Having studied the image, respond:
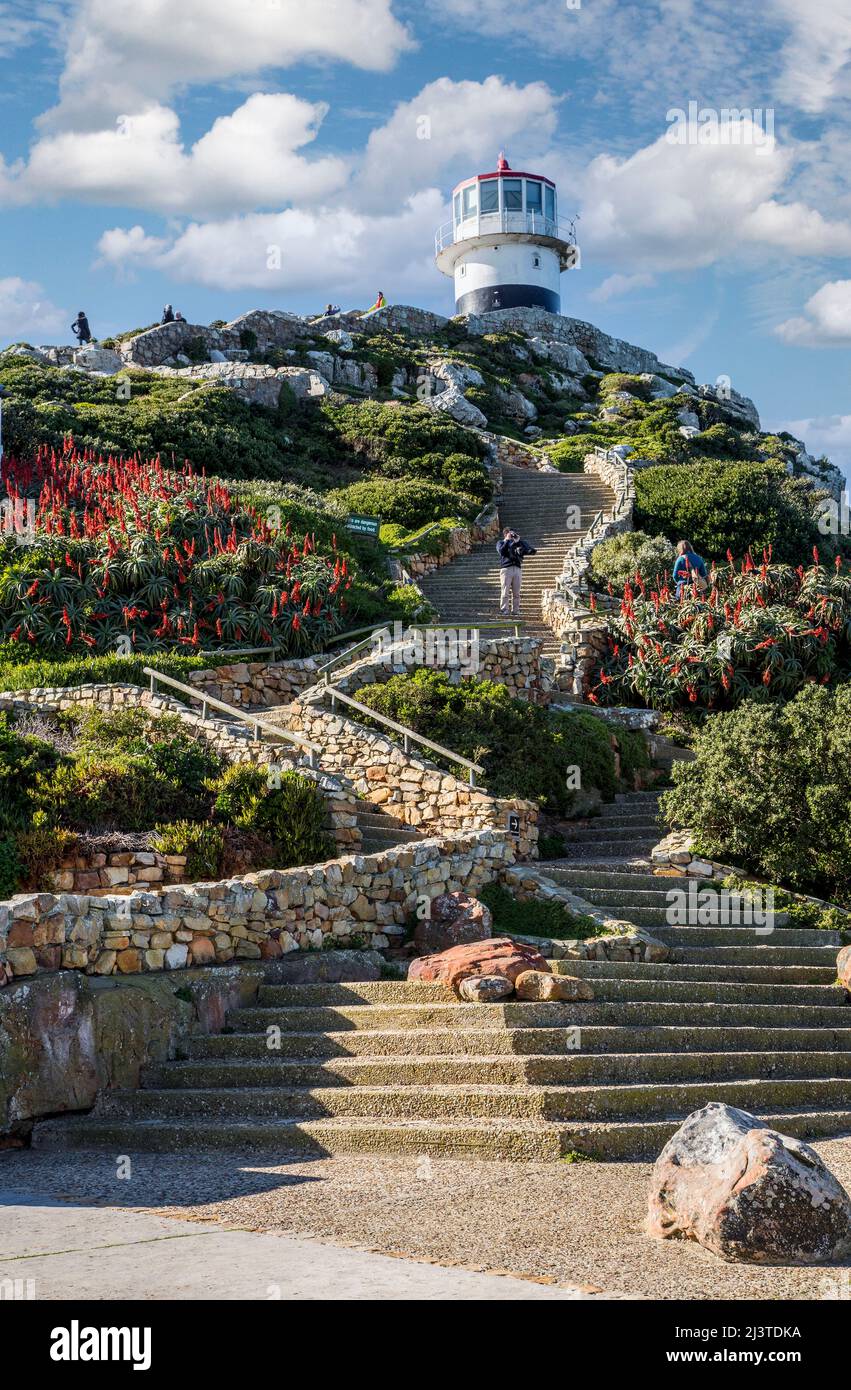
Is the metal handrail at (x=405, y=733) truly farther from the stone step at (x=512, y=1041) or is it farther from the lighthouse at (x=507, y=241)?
the lighthouse at (x=507, y=241)

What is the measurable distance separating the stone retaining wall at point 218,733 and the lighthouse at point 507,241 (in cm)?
4592

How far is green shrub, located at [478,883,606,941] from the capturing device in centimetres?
1280

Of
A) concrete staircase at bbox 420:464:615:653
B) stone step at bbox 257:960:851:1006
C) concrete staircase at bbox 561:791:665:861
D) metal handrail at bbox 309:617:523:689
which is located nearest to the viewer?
stone step at bbox 257:960:851:1006

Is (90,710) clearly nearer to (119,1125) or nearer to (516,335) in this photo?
(119,1125)

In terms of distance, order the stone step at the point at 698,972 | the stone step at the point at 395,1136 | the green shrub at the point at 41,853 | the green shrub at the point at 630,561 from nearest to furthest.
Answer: the stone step at the point at 395,1136
the stone step at the point at 698,972
the green shrub at the point at 41,853
the green shrub at the point at 630,561

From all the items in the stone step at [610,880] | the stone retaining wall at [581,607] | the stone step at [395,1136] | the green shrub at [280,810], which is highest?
the stone retaining wall at [581,607]

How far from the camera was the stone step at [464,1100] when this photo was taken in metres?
9.39

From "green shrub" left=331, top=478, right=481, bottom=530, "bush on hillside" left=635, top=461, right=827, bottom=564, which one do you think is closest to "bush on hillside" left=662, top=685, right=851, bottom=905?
"bush on hillside" left=635, top=461, right=827, bottom=564

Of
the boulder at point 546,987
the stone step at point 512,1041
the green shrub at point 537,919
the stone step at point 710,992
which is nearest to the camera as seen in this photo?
the stone step at point 512,1041

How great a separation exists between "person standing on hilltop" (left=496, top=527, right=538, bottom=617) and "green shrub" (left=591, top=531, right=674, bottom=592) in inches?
78.7

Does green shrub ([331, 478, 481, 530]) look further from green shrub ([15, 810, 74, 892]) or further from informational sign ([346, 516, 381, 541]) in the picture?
green shrub ([15, 810, 74, 892])

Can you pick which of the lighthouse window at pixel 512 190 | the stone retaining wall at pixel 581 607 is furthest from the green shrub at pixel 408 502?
A: the lighthouse window at pixel 512 190

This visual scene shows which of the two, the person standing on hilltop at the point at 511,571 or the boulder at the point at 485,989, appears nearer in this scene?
the boulder at the point at 485,989
